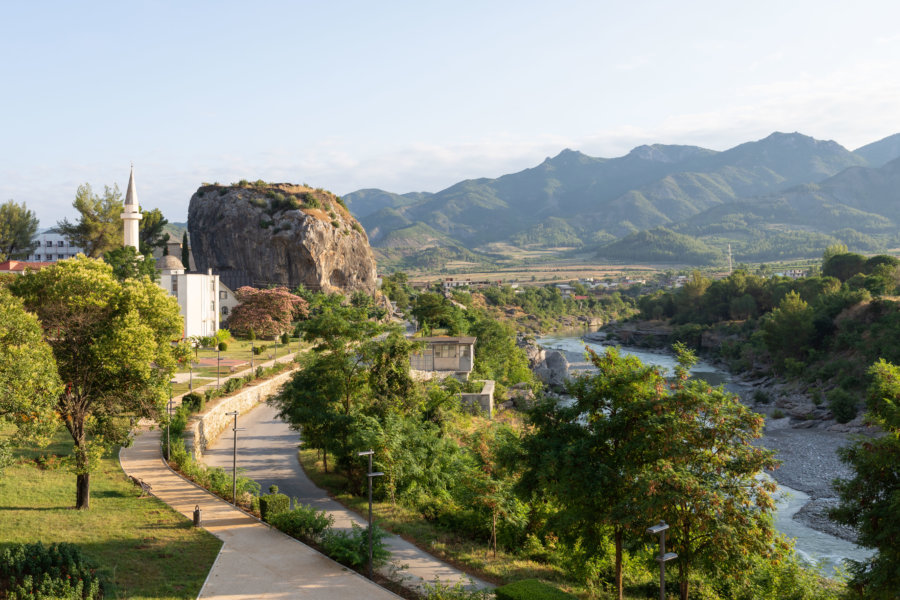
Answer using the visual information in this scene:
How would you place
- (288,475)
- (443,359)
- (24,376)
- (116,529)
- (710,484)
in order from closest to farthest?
(710,484) → (24,376) → (116,529) → (288,475) → (443,359)

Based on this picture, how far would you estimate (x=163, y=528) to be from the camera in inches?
752

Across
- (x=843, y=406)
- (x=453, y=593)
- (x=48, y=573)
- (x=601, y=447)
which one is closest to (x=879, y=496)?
(x=601, y=447)

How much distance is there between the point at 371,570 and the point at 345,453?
816 centimetres

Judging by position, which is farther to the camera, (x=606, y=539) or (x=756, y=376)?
(x=756, y=376)

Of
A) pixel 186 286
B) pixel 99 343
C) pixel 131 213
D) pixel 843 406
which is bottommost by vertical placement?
pixel 843 406

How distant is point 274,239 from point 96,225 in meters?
23.3

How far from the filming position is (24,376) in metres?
16.1

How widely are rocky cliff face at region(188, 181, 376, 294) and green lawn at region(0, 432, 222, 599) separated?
6867cm

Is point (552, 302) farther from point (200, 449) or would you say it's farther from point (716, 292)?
point (200, 449)

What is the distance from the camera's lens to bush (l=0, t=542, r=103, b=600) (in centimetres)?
1365

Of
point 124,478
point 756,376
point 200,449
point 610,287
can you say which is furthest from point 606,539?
point 610,287

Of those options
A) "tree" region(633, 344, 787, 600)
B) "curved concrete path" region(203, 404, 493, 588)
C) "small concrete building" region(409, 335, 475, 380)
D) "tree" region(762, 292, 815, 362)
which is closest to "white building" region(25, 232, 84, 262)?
"small concrete building" region(409, 335, 475, 380)

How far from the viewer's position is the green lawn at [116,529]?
51.6 ft

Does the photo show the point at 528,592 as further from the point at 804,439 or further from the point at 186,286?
the point at 186,286
